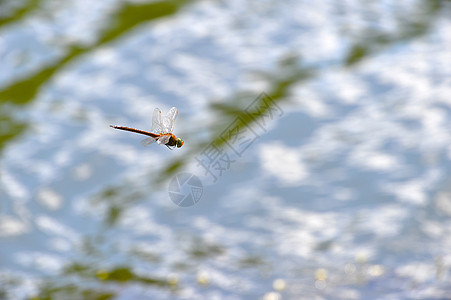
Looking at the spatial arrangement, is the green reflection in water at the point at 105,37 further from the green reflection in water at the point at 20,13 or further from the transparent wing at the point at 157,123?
the transparent wing at the point at 157,123

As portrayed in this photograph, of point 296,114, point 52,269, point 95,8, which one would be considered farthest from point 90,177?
point 95,8

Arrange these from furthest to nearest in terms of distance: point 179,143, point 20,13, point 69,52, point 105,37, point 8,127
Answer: point 20,13
point 105,37
point 69,52
point 8,127
point 179,143

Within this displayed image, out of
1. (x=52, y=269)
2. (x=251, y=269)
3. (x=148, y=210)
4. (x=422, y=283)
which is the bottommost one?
(x=422, y=283)

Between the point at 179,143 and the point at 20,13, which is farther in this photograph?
the point at 20,13

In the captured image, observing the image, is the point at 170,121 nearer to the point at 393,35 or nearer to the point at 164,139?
the point at 164,139

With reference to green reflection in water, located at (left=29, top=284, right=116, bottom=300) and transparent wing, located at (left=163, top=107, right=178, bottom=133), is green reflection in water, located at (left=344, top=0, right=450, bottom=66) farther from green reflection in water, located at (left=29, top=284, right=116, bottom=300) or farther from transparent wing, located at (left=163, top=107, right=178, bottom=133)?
transparent wing, located at (left=163, top=107, right=178, bottom=133)

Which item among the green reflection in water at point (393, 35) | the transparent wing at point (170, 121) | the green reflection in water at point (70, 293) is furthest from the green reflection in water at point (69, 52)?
the transparent wing at point (170, 121)

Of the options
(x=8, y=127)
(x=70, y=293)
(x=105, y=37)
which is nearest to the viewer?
(x=70, y=293)

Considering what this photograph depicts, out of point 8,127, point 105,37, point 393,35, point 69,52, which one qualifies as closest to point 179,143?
point 8,127

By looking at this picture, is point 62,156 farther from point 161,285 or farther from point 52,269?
point 161,285
